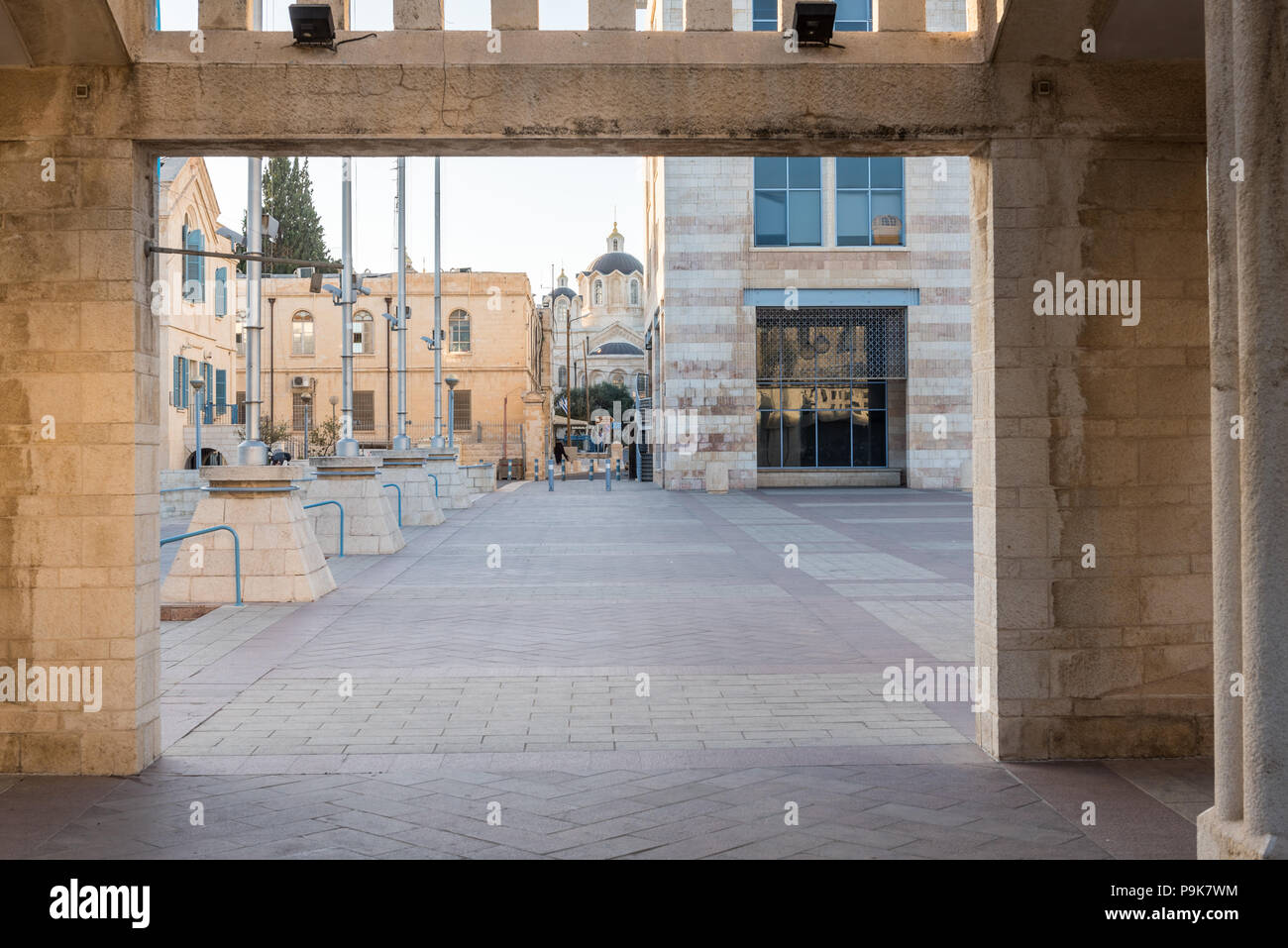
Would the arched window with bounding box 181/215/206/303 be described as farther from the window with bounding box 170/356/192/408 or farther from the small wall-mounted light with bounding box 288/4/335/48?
the small wall-mounted light with bounding box 288/4/335/48

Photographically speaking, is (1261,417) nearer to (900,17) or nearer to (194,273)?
(900,17)

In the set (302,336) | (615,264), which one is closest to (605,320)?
(615,264)

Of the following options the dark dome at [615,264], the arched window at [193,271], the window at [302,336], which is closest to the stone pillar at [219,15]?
the arched window at [193,271]

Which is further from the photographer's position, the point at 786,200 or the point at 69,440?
the point at 786,200

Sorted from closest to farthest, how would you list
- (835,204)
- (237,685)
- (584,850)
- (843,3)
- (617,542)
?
(584,850)
(237,685)
(617,542)
(843,3)
(835,204)

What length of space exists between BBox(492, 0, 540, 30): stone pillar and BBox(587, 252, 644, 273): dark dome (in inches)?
4371

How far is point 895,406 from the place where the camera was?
37.2 m

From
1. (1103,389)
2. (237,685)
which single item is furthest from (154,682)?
(1103,389)

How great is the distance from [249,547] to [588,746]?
22.1 ft

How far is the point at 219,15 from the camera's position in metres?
6.12

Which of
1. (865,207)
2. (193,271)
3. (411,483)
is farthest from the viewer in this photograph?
(193,271)

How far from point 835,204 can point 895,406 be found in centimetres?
684

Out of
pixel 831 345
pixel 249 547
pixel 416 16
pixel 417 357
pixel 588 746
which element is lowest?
pixel 588 746

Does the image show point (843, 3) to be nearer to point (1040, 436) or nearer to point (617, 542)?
point (617, 542)
